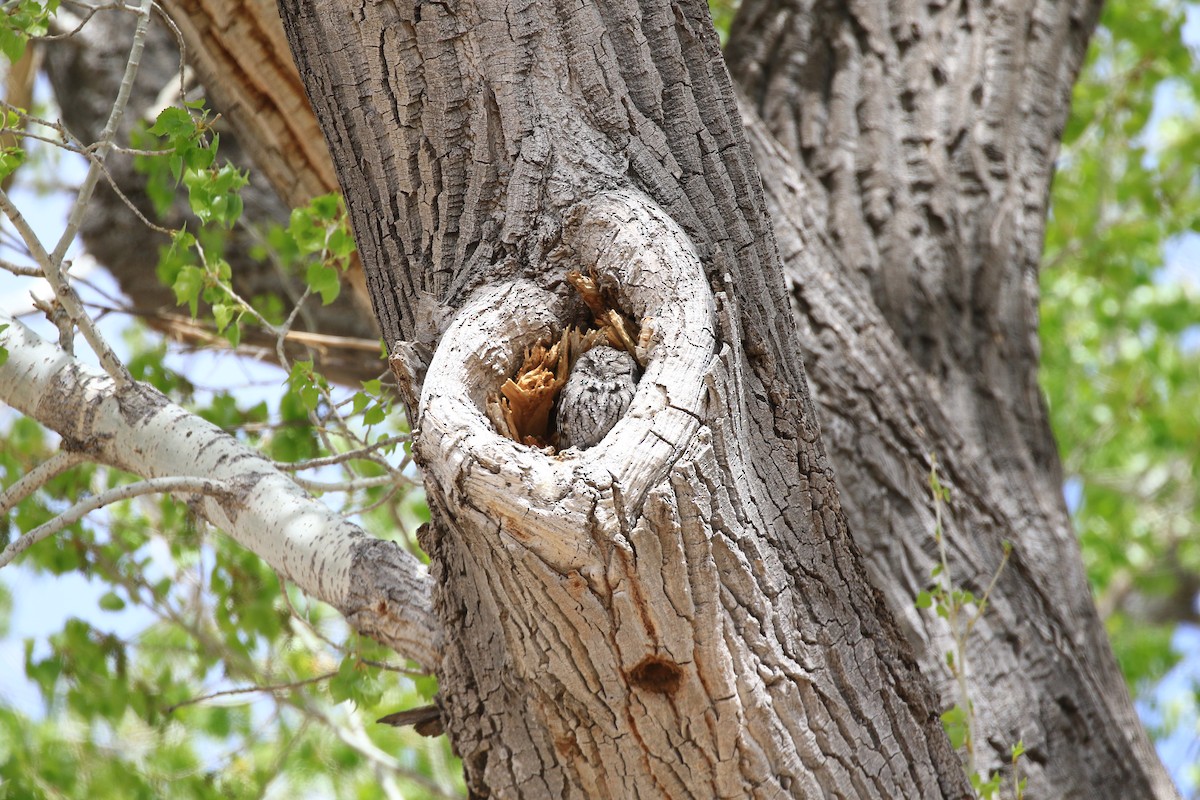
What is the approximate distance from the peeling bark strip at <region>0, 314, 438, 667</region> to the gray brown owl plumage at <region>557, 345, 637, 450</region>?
53 cm

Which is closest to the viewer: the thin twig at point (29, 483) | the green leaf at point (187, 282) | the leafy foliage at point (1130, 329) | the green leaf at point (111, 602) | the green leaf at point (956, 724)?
the thin twig at point (29, 483)

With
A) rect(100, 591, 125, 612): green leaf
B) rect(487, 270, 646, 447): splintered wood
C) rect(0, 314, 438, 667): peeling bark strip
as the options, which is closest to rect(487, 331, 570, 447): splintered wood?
rect(487, 270, 646, 447): splintered wood

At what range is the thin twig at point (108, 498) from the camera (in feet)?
5.16

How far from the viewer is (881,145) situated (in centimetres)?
278

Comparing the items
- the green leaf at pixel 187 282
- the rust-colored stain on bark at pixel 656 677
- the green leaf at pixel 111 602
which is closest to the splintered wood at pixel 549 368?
the rust-colored stain on bark at pixel 656 677

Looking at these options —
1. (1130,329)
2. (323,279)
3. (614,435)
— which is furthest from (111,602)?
(1130,329)

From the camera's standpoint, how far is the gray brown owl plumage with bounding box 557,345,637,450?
138 cm

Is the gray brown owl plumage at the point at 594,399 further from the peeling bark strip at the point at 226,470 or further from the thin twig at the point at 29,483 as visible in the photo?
the thin twig at the point at 29,483

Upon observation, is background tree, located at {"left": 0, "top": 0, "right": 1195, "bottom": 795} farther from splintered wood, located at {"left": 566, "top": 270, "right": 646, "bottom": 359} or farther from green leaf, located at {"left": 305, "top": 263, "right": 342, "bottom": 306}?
splintered wood, located at {"left": 566, "top": 270, "right": 646, "bottom": 359}

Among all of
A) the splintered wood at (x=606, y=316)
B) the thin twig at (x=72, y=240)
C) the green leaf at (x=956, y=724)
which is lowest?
the green leaf at (x=956, y=724)

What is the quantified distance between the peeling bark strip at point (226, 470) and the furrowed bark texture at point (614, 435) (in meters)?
0.20

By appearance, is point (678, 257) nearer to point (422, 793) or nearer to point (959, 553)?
point (959, 553)

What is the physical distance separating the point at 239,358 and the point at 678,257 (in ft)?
6.79

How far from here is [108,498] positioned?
5.47 feet
